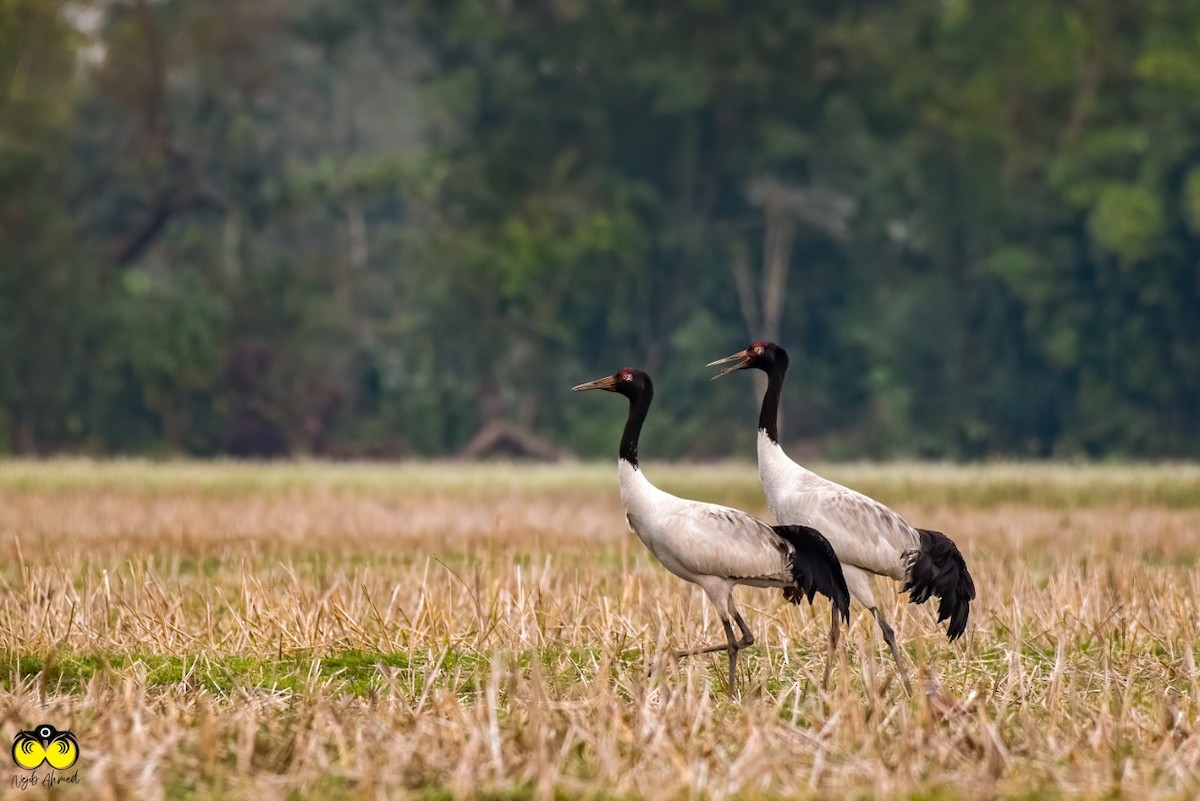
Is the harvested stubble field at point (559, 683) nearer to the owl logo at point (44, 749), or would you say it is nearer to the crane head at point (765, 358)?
the owl logo at point (44, 749)

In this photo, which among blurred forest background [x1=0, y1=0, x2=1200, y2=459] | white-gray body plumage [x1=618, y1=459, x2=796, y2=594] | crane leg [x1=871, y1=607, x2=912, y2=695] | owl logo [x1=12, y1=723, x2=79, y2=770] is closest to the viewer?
owl logo [x1=12, y1=723, x2=79, y2=770]

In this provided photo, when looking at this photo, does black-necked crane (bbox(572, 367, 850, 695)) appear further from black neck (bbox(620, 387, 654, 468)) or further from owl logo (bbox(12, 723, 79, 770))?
owl logo (bbox(12, 723, 79, 770))

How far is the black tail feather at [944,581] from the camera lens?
36.0 feet

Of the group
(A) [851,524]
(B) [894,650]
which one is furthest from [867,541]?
(B) [894,650]

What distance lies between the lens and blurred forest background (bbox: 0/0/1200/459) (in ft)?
155

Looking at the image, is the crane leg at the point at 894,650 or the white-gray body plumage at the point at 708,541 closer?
the crane leg at the point at 894,650

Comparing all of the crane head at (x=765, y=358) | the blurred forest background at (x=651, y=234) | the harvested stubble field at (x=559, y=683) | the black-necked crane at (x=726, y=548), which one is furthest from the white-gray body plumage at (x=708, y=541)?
→ the blurred forest background at (x=651, y=234)

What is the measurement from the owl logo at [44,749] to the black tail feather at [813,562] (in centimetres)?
379

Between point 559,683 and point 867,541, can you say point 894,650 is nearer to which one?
point 867,541

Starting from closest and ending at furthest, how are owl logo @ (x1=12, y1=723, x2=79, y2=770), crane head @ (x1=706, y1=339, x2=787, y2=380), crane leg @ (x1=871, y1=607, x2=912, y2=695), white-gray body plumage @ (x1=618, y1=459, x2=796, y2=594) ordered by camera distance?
1. owl logo @ (x1=12, y1=723, x2=79, y2=770)
2. crane leg @ (x1=871, y1=607, x2=912, y2=695)
3. white-gray body plumage @ (x1=618, y1=459, x2=796, y2=594)
4. crane head @ (x1=706, y1=339, x2=787, y2=380)

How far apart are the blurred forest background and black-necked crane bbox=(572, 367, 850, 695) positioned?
3636cm

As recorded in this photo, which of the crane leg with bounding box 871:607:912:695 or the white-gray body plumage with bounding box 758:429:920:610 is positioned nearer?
the crane leg with bounding box 871:607:912:695

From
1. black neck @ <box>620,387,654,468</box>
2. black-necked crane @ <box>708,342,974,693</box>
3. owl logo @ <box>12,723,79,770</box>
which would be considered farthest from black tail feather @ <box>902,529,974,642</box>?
owl logo @ <box>12,723,79,770</box>

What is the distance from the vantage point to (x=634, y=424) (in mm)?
10898
